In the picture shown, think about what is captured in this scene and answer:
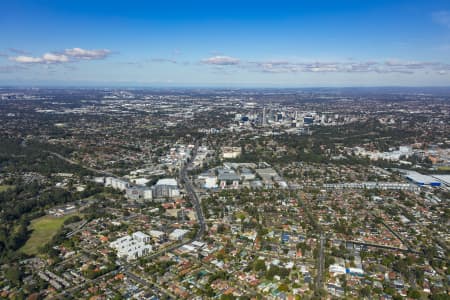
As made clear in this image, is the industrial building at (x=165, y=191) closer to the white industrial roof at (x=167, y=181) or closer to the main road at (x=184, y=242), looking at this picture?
the main road at (x=184, y=242)

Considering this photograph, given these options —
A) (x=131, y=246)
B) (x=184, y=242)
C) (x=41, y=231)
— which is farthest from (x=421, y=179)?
(x=41, y=231)

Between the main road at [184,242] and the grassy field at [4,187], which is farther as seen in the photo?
the grassy field at [4,187]

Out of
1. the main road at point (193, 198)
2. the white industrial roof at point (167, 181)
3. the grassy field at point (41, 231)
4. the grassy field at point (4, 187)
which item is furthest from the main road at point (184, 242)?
the grassy field at point (4, 187)

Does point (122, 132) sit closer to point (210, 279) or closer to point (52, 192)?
point (52, 192)

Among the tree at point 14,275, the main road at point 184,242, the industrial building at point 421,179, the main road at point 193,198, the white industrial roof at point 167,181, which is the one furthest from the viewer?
the industrial building at point 421,179

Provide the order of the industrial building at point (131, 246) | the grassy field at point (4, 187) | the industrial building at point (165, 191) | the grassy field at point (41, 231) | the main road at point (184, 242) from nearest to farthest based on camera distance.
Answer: the main road at point (184, 242), the industrial building at point (131, 246), the grassy field at point (41, 231), the industrial building at point (165, 191), the grassy field at point (4, 187)

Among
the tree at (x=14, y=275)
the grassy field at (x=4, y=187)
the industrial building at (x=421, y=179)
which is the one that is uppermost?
the industrial building at (x=421, y=179)

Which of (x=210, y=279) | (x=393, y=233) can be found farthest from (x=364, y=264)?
(x=210, y=279)

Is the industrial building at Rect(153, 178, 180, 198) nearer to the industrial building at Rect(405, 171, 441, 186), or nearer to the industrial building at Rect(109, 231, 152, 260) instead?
the industrial building at Rect(109, 231, 152, 260)
